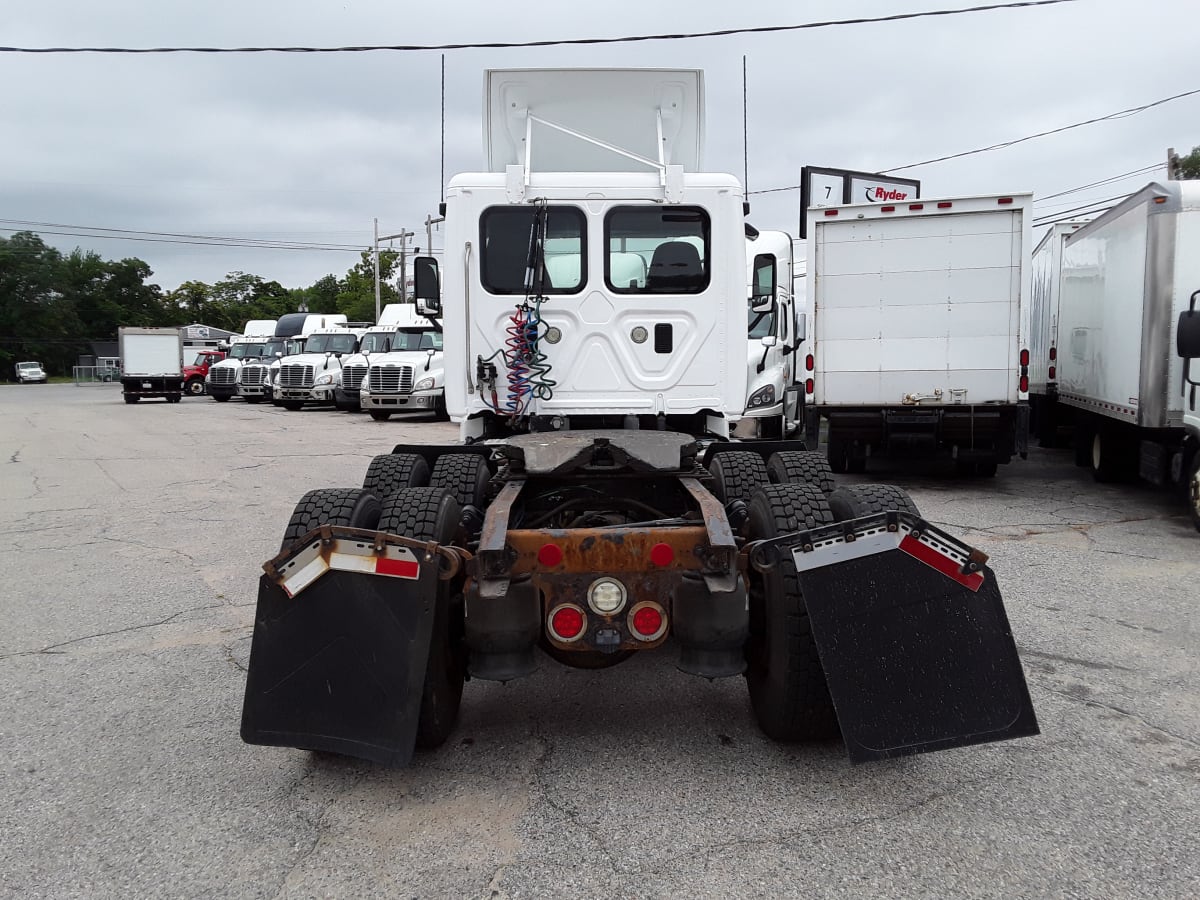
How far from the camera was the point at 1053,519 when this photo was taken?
9281mm

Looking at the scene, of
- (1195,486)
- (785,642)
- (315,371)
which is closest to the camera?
(785,642)

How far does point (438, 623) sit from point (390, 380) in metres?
20.6

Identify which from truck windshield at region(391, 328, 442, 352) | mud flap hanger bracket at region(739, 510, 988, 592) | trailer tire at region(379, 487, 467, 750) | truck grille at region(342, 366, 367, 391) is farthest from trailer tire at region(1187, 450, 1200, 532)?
truck grille at region(342, 366, 367, 391)

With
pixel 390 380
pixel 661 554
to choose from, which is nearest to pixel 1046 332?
pixel 661 554

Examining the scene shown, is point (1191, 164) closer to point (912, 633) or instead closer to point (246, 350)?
point (246, 350)

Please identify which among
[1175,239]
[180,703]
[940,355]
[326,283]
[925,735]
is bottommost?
[180,703]

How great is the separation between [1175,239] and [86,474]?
539 inches

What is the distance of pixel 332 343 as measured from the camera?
29938 millimetres

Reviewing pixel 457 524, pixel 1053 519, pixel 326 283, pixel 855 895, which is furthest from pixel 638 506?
pixel 326 283

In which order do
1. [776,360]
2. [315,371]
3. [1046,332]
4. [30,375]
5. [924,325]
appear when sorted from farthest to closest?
[30,375], [315,371], [1046,332], [776,360], [924,325]

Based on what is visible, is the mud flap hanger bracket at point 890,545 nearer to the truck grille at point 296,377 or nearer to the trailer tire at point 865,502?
the trailer tire at point 865,502

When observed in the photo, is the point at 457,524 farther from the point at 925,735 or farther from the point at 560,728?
the point at 925,735

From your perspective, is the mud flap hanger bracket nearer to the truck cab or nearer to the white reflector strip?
the white reflector strip

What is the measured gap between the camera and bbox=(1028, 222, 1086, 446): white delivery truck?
533 inches
